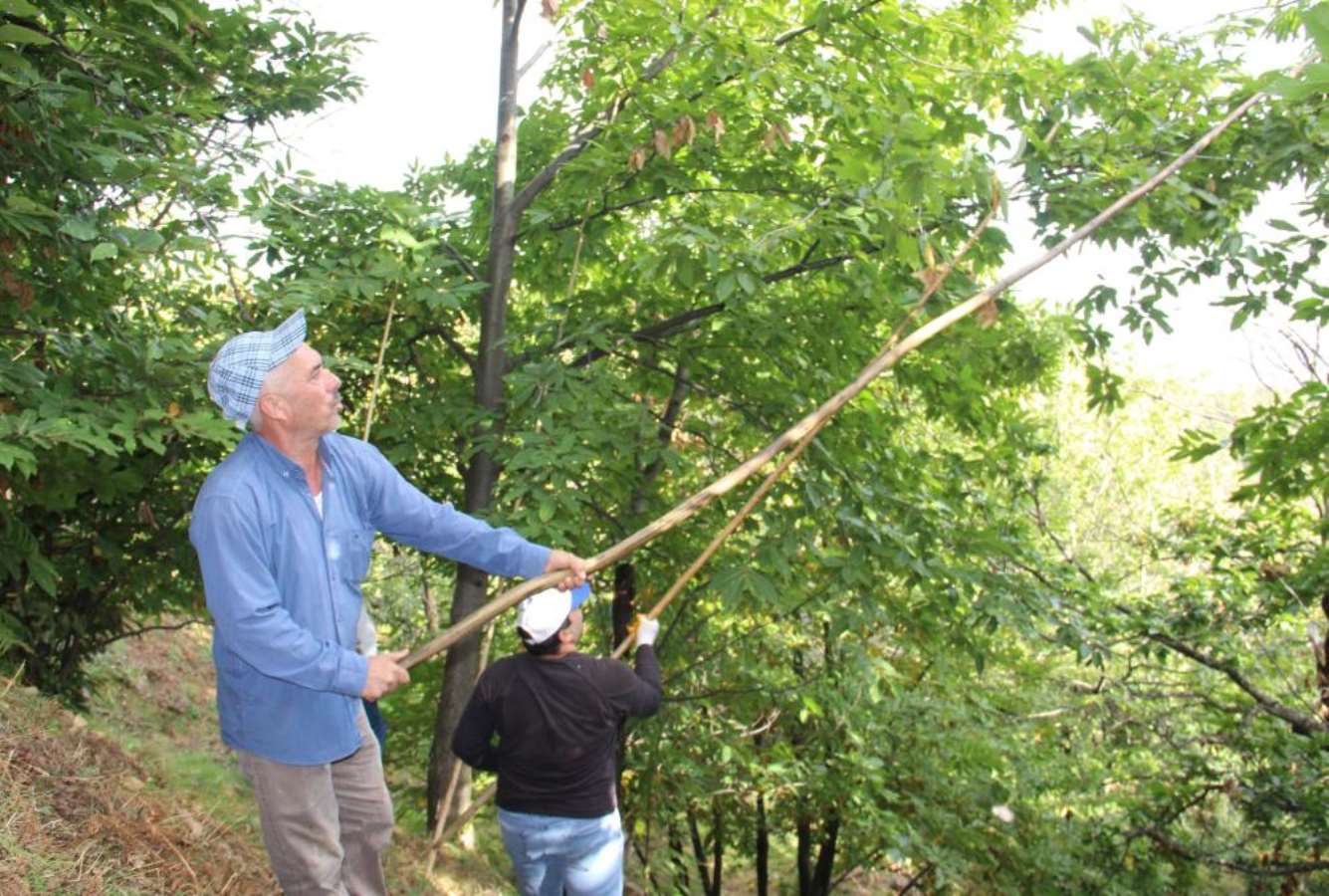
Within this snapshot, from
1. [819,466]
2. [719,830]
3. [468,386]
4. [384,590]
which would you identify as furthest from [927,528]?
[384,590]

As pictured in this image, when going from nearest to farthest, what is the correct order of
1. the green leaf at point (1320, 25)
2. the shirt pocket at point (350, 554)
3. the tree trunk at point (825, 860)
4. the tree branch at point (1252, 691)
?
the green leaf at point (1320, 25), the shirt pocket at point (350, 554), the tree branch at point (1252, 691), the tree trunk at point (825, 860)

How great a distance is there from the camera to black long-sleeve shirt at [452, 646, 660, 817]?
3.65 metres

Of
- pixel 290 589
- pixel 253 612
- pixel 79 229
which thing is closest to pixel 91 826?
pixel 290 589

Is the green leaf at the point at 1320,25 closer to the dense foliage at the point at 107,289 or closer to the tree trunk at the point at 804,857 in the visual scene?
the dense foliage at the point at 107,289

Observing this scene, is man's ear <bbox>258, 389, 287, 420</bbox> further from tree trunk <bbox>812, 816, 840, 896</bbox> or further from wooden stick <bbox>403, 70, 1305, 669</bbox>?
tree trunk <bbox>812, 816, 840, 896</bbox>

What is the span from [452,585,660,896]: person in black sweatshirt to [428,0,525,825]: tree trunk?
10.3 ft

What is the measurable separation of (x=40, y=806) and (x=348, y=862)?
110 centimetres

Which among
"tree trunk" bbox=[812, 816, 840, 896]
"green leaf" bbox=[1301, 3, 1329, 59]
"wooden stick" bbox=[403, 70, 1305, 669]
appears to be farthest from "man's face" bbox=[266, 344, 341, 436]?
"tree trunk" bbox=[812, 816, 840, 896]

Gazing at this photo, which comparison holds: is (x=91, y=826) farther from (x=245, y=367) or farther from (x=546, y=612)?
(x=245, y=367)

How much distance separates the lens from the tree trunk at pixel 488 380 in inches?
272

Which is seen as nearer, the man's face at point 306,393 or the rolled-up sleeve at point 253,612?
the rolled-up sleeve at point 253,612

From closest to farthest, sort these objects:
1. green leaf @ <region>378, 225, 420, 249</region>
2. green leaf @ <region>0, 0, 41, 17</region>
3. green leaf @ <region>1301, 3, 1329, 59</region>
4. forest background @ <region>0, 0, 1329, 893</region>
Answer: green leaf @ <region>1301, 3, 1329, 59</region>, green leaf @ <region>0, 0, 41, 17</region>, forest background @ <region>0, 0, 1329, 893</region>, green leaf @ <region>378, 225, 420, 249</region>

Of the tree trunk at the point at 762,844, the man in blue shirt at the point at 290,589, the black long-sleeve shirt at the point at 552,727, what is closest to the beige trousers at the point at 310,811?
the man in blue shirt at the point at 290,589

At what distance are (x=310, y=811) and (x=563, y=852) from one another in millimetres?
1194
